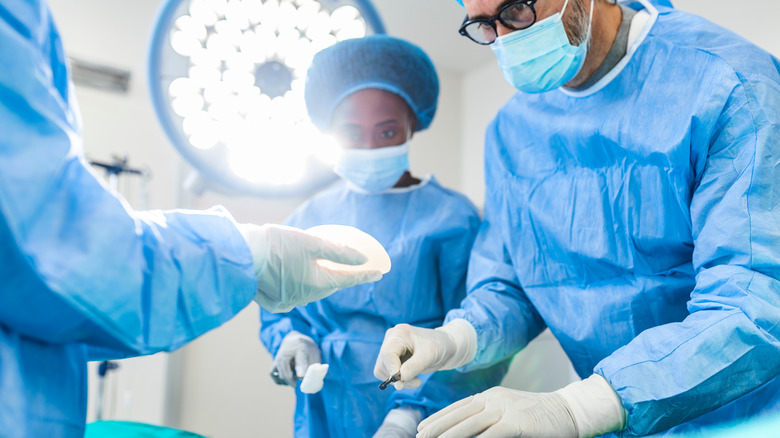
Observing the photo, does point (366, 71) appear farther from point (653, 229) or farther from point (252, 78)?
point (653, 229)

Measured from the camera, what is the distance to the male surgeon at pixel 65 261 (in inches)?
22.9

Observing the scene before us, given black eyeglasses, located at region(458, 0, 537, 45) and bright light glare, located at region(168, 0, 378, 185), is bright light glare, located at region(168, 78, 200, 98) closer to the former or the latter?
bright light glare, located at region(168, 0, 378, 185)

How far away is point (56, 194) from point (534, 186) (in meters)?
0.99

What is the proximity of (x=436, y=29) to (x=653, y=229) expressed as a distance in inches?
94.8

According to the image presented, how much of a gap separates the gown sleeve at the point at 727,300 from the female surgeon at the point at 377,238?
0.62 metres

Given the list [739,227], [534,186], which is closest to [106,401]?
[534,186]

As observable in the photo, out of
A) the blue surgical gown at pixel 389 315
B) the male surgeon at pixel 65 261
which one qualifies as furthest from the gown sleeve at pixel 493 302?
the male surgeon at pixel 65 261

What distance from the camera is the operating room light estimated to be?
4.91 ft

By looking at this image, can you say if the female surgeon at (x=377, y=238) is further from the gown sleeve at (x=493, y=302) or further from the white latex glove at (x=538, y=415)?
the white latex glove at (x=538, y=415)

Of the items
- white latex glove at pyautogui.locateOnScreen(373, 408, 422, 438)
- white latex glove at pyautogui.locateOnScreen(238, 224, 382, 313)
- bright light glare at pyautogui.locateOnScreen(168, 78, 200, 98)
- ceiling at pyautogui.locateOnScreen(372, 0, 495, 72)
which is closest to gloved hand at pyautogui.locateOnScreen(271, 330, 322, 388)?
white latex glove at pyautogui.locateOnScreen(373, 408, 422, 438)

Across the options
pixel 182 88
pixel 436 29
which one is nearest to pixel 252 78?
pixel 182 88

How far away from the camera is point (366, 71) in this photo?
1631 millimetres

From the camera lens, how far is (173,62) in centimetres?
150

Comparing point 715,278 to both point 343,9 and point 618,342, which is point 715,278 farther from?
point 343,9
